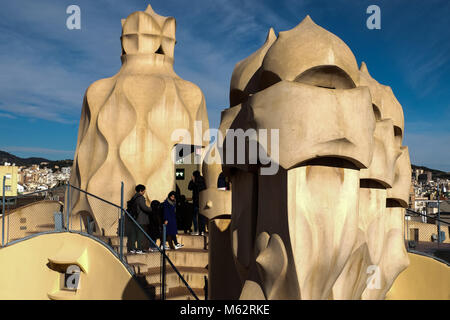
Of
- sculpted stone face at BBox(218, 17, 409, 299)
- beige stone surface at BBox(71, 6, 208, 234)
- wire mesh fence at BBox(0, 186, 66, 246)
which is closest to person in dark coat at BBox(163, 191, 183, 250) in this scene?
beige stone surface at BBox(71, 6, 208, 234)

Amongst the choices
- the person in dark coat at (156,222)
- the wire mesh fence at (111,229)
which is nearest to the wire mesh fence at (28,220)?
the wire mesh fence at (111,229)

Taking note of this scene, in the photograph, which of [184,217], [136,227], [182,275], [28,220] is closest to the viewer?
[136,227]

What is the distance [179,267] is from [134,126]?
4065mm

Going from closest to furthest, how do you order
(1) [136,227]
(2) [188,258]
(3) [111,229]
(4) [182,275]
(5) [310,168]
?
(5) [310,168], (1) [136,227], (4) [182,275], (2) [188,258], (3) [111,229]

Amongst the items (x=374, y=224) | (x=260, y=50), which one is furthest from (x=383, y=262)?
(x=260, y=50)

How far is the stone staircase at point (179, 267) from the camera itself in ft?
22.0

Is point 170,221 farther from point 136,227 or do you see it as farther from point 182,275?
point 182,275

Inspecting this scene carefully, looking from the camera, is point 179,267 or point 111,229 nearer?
point 179,267

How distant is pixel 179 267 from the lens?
26.5 feet

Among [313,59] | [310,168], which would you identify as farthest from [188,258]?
[313,59]

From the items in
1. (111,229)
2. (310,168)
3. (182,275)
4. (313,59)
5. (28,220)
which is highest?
(313,59)

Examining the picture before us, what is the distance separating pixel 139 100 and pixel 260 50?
6186 millimetres
